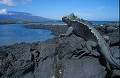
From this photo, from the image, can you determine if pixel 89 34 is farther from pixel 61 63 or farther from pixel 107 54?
pixel 61 63

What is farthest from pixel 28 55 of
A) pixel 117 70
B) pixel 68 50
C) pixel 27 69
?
pixel 117 70

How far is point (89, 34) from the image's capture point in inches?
353

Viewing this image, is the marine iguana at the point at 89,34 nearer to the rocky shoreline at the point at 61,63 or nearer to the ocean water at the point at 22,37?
the rocky shoreline at the point at 61,63

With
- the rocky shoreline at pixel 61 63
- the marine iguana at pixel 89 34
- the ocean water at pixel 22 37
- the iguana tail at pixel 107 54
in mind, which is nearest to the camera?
the iguana tail at pixel 107 54

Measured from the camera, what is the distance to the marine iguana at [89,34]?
306 inches

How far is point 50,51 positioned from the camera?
30.7ft

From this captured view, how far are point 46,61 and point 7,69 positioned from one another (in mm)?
2520

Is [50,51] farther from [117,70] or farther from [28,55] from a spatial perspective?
[117,70]

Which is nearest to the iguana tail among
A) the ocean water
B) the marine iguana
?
the marine iguana

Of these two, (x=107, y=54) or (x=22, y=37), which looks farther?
(x=22, y=37)

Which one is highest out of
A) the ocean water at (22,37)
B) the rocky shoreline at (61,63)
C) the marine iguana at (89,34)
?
the marine iguana at (89,34)

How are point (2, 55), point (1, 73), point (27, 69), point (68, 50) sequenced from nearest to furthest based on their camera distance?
point (68, 50) → point (27, 69) → point (1, 73) → point (2, 55)

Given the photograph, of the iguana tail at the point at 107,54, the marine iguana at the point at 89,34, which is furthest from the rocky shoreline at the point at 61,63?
the iguana tail at the point at 107,54

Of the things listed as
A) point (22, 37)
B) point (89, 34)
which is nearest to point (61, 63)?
point (89, 34)
